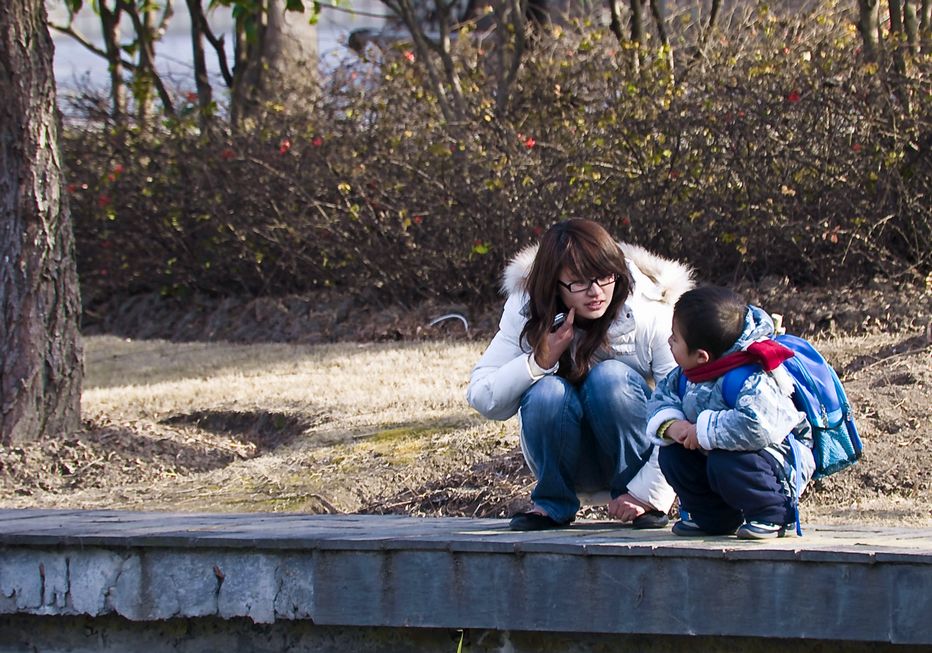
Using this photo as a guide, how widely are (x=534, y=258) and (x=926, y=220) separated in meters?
4.59

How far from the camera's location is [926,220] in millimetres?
8328

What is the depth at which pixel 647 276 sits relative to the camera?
177 inches

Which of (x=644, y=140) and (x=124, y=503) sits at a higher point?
(x=644, y=140)

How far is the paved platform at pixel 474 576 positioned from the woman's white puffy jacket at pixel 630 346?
0.36 meters

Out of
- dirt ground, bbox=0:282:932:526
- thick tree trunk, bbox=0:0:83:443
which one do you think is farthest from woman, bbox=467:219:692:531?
thick tree trunk, bbox=0:0:83:443

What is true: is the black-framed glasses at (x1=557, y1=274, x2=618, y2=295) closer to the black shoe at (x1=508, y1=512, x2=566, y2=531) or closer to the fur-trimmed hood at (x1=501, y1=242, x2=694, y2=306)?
the fur-trimmed hood at (x1=501, y1=242, x2=694, y2=306)

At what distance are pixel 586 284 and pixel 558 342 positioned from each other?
0.20 m

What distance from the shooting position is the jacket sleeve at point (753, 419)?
147 inches

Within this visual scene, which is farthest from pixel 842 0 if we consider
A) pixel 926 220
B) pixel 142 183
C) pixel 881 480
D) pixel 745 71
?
pixel 881 480

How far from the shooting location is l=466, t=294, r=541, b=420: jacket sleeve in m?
4.31

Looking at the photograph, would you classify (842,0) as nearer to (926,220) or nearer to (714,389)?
(926,220)

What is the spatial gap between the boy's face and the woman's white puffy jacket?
1.51ft

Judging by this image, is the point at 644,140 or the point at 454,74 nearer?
the point at 644,140

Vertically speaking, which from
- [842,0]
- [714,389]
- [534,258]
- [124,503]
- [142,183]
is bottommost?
[124,503]
